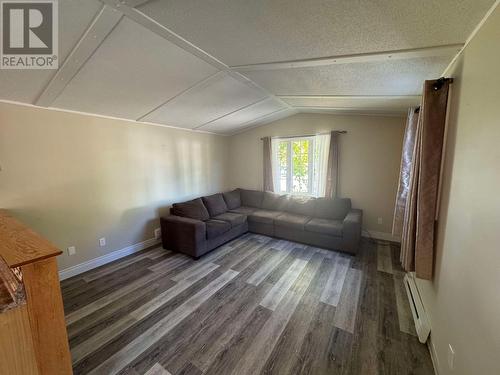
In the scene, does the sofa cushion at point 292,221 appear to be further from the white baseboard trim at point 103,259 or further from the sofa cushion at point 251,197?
the white baseboard trim at point 103,259

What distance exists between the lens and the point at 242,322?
192 centimetres

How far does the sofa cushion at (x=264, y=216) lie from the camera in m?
3.94

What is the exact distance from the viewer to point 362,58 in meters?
1.57

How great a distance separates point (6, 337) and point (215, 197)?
3.35 metres

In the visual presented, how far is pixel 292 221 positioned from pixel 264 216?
0.57m

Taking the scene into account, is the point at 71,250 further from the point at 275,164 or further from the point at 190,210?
the point at 275,164

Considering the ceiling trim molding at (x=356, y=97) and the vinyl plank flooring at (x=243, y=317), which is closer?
the vinyl plank flooring at (x=243, y=317)

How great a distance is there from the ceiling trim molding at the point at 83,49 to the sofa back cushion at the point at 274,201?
360 centimetres

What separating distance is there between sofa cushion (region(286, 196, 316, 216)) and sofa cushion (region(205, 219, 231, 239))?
1392 millimetres

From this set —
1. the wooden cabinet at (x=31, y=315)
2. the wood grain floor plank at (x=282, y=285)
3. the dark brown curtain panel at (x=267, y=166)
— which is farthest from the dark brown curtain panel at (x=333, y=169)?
the wooden cabinet at (x=31, y=315)

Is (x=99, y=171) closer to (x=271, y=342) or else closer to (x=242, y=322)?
(x=242, y=322)

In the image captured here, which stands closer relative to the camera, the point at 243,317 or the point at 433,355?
the point at 433,355

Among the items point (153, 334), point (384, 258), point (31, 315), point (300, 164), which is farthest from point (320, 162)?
point (31, 315)

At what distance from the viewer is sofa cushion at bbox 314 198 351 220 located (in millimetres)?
3734
